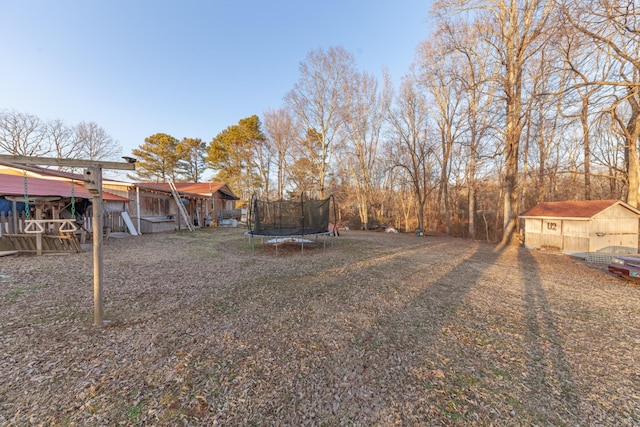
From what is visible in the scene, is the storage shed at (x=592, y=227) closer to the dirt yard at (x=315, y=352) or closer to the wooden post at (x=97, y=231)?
the dirt yard at (x=315, y=352)

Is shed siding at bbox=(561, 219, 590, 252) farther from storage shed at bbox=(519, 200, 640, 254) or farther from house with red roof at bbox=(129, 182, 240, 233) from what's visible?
house with red roof at bbox=(129, 182, 240, 233)

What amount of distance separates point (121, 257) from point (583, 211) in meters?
15.9

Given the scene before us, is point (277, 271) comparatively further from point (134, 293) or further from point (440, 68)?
point (440, 68)

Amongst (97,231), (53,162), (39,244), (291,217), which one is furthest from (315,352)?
(39,244)

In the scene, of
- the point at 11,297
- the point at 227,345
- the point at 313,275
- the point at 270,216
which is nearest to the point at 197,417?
the point at 227,345

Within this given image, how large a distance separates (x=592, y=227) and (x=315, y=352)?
11.7 m

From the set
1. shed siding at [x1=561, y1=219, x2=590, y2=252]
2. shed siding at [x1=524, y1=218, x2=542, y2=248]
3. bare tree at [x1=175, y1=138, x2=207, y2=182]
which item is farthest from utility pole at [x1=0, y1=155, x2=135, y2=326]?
bare tree at [x1=175, y1=138, x2=207, y2=182]

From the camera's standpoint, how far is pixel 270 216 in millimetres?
9586

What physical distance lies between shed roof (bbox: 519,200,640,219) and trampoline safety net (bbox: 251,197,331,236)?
9.13 metres

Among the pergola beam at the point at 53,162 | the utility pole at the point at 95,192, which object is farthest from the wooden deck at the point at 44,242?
the utility pole at the point at 95,192

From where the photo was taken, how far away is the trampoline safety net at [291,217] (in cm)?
928

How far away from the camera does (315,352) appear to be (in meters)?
2.59

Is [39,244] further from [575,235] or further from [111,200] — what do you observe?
[575,235]

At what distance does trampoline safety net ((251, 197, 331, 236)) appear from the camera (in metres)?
9.28
